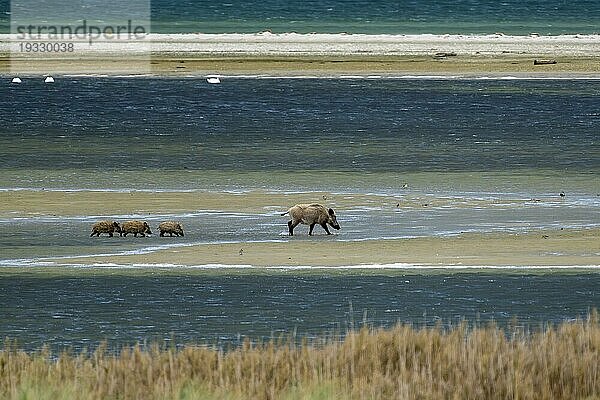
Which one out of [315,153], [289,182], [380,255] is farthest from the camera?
[315,153]

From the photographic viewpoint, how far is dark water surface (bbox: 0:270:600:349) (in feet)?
41.1

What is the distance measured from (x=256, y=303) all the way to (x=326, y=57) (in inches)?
2226

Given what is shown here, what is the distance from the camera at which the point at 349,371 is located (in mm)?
9031

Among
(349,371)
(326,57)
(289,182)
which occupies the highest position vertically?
(326,57)

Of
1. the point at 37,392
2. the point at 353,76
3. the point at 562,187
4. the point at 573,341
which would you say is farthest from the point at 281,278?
the point at 353,76

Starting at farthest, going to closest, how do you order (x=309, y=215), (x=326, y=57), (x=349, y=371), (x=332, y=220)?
(x=326, y=57)
(x=332, y=220)
(x=309, y=215)
(x=349, y=371)

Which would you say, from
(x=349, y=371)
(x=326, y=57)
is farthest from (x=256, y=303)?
(x=326, y=57)

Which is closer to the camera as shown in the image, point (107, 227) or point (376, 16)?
point (107, 227)

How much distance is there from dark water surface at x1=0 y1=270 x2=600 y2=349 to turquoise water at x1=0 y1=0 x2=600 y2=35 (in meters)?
88.1

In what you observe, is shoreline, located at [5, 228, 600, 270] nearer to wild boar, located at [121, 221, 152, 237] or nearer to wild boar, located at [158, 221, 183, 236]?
wild boar, located at [158, 221, 183, 236]

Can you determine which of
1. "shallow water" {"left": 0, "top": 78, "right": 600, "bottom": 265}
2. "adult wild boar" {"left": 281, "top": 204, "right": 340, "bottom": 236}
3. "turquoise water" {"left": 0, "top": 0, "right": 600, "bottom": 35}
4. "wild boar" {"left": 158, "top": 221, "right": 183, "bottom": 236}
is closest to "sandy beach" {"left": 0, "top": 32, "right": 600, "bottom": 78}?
"shallow water" {"left": 0, "top": 78, "right": 600, "bottom": 265}

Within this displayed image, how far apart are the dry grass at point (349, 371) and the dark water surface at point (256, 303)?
2.37 meters

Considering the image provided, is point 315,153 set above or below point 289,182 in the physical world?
above

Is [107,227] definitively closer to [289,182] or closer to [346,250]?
[346,250]
